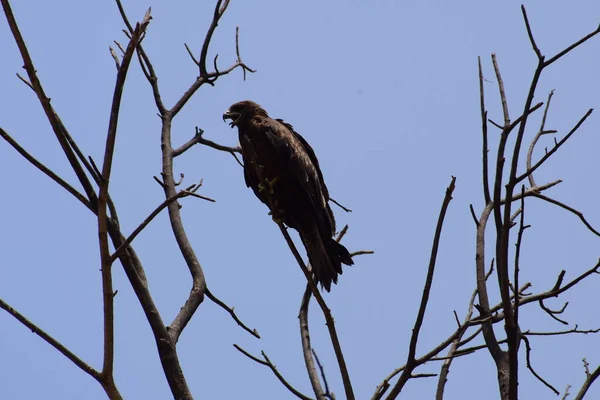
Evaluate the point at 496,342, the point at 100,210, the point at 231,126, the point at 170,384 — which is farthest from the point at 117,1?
the point at 496,342

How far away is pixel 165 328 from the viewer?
352 centimetres

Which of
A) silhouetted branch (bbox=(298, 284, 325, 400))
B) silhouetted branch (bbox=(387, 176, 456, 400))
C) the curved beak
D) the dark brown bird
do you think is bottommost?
silhouetted branch (bbox=(387, 176, 456, 400))

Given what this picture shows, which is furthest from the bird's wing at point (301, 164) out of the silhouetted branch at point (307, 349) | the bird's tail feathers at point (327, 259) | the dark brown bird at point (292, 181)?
the silhouetted branch at point (307, 349)

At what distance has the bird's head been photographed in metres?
6.16

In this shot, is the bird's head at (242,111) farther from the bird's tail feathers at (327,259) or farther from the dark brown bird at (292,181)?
the bird's tail feathers at (327,259)

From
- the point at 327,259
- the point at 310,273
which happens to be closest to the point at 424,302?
the point at 310,273

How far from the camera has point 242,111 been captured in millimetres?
6250

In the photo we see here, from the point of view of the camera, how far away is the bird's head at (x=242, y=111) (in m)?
6.16

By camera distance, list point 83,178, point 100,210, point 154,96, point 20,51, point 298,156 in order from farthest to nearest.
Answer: point 298,156
point 154,96
point 83,178
point 100,210
point 20,51

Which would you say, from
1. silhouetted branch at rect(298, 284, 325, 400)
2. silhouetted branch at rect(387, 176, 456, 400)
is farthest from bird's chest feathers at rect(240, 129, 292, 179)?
silhouetted branch at rect(387, 176, 456, 400)

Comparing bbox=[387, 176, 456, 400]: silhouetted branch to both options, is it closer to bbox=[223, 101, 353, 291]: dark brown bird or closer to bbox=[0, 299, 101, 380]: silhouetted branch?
bbox=[0, 299, 101, 380]: silhouetted branch

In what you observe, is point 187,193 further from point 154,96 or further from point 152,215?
point 154,96

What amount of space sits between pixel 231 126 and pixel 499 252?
12.2ft

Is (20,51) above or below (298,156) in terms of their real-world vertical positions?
below
